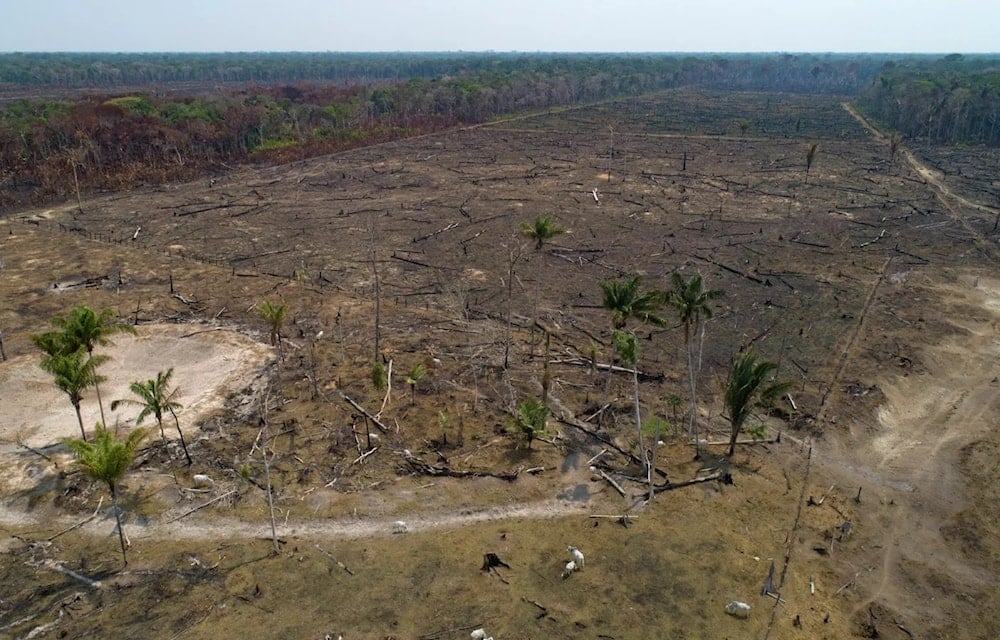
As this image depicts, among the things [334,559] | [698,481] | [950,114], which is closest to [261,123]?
[334,559]

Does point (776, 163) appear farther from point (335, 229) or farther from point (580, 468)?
point (580, 468)

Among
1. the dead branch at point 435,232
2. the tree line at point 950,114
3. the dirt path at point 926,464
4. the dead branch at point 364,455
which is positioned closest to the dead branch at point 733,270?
the dirt path at point 926,464

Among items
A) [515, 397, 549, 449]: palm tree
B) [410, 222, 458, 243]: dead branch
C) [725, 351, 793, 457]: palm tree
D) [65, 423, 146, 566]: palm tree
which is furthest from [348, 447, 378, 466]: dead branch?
[410, 222, 458, 243]: dead branch

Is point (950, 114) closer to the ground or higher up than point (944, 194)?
higher up

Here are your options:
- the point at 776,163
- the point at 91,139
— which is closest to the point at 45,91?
the point at 91,139

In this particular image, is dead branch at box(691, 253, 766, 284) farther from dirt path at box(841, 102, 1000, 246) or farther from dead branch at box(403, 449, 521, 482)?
dead branch at box(403, 449, 521, 482)

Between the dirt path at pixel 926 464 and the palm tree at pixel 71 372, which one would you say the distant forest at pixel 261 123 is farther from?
the dirt path at pixel 926 464

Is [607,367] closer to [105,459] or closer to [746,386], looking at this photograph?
[746,386]
